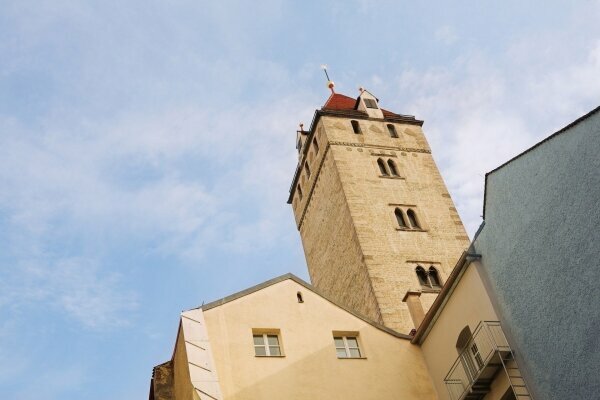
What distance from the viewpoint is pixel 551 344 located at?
13.3 meters

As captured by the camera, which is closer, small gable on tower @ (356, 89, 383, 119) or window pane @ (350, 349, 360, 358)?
window pane @ (350, 349, 360, 358)

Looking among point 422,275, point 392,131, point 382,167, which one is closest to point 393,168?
point 382,167

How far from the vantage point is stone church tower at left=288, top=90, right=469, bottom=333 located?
97.9 ft

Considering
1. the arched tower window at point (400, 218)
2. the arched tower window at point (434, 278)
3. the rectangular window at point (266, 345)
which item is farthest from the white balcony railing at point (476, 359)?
the arched tower window at point (400, 218)

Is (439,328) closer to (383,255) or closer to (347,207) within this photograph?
(383,255)

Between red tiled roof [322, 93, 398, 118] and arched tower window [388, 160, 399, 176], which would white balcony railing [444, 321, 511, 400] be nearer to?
arched tower window [388, 160, 399, 176]

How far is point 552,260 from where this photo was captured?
43.7ft

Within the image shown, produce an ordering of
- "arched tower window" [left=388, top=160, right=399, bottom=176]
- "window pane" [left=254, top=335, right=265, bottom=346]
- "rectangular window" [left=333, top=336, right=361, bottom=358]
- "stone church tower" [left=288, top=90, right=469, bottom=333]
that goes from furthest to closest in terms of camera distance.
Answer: "arched tower window" [left=388, top=160, right=399, bottom=176], "stone church tower" [left=288, top=90, right=469, bottom=333], "rectangular window" [left=333, top=336, right=361, bottom=358], "window pane" [left=254, top=335, right=265, bottom=346]

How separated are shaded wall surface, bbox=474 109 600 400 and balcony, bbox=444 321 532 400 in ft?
0.85

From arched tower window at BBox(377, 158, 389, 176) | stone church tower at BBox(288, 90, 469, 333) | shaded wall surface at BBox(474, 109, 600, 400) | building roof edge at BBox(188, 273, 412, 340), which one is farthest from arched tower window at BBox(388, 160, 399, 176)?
shaded wall surface at BBox(474, 109, 600, 400)

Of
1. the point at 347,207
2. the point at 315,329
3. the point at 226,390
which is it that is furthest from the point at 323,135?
the point at 226,390

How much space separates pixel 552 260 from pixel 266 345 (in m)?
7.00

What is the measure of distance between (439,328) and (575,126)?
21.2 feet

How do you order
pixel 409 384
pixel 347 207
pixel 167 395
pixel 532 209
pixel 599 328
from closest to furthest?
pixel 599 328 < pixel 532 209 < pixel 409 384 < pixel 167 395 < pixel 347 207
